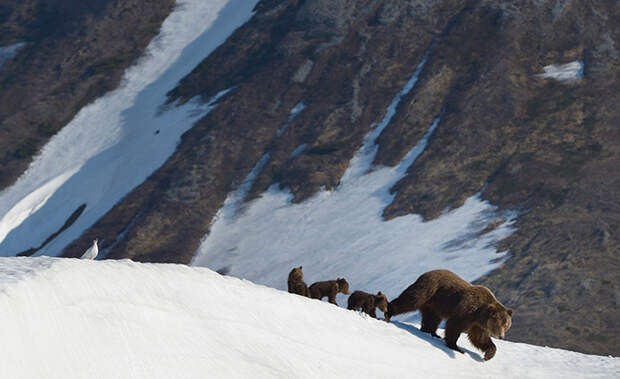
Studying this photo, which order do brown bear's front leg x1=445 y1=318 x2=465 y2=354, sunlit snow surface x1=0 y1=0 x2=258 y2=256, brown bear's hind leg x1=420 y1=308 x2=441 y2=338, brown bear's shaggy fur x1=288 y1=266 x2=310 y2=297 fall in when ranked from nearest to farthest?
1. brown bear's front leg x1=445 y1=318 x2=465 y2=354
2. brown bear's hind leg x1=420 y1=308 x2=441 y2=338
3. brown bear's shaggy fur x1=288 y1=266 x2=310 y2=297
4. sunlit snow surface x1=0 y1=0 x2=258 y2=256

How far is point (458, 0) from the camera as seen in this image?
5444cm

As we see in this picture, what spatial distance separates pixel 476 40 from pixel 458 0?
697cm

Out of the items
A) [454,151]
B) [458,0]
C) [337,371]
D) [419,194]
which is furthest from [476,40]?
[337,371]

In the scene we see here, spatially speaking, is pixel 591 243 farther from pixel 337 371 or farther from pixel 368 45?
pixel 368 45

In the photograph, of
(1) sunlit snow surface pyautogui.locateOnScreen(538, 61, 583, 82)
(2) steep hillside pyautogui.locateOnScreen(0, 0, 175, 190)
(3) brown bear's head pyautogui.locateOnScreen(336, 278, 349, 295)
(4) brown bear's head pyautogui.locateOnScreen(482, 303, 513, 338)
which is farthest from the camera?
(2) steep hillside pyautogui.locateOnScreen(0, 0, 175, 190)

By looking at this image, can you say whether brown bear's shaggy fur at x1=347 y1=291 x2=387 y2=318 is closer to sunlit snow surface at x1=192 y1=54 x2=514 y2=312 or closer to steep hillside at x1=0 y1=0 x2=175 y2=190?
sunlit snow surface at x1=192 y1=54 x2=514 y2=312

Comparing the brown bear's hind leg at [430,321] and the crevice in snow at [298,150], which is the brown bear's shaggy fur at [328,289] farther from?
the crevice in snow at [298,150]

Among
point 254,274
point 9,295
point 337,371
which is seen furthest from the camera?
point 254,274

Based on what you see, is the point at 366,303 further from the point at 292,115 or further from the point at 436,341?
the point at 292,115

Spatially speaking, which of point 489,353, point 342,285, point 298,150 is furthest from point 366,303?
point 298,150

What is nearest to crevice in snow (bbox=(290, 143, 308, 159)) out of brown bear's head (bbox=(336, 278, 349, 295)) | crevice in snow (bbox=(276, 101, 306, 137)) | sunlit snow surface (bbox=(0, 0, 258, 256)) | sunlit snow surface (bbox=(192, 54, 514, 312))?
crevice in snow (bbox=(276, 101, 306, 137))

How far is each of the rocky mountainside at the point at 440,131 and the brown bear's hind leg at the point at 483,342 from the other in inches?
518

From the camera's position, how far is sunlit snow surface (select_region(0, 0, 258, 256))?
50.7 m

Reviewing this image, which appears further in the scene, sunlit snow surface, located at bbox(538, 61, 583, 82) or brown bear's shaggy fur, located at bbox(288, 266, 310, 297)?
sunlit snow surface, located at bbox(538, 61, 583, 82)
